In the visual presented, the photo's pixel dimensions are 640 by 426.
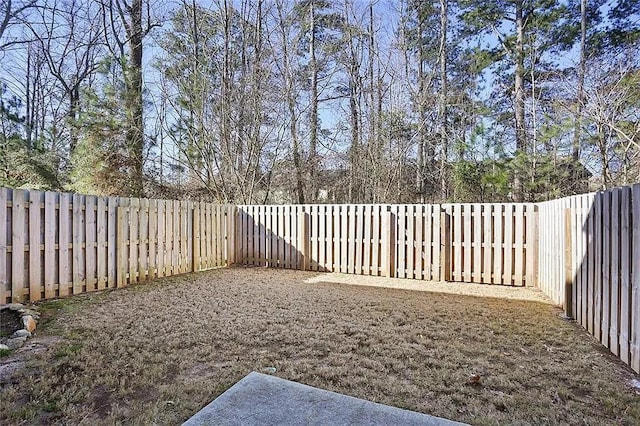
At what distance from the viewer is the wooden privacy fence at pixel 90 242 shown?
4066mm

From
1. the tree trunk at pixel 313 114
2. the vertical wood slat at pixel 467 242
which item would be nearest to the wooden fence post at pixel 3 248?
the vertical wood slat at pixel 467 242

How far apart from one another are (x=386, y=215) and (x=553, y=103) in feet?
17.6

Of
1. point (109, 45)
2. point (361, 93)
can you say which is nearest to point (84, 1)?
point (109, 45)

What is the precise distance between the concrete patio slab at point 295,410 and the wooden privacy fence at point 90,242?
384 centimetres

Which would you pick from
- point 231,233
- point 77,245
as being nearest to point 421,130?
point 231,233

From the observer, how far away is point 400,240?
6.38m

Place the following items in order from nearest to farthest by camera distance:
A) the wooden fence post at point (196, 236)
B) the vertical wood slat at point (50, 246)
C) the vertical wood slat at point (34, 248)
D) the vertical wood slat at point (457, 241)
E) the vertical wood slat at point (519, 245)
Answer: the vertical wood slat at point (34, 248)
the vertical wood slat at point (50, 246)
the vertical wood slat at point (519, 245)
the vertical wood slat at point (457, 241)
the wooden fence post at point (196, 236)

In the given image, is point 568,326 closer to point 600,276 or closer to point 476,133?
point 600,276

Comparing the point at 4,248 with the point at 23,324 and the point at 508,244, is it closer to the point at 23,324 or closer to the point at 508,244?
the point at 23,324

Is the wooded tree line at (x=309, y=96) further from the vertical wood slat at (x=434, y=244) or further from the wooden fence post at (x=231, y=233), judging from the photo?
the vertical wood slat at (x=434, y=244)

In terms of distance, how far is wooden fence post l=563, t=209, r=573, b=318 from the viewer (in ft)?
12.1

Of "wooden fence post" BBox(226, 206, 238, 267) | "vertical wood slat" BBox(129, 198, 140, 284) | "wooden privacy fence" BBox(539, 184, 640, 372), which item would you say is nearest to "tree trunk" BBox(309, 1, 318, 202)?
"wooden fence post" BBox(226, 206, 238, 267)

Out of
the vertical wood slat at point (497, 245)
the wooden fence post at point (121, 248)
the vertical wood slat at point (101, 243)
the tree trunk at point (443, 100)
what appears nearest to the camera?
the vertical wood slat at point (101, 243)

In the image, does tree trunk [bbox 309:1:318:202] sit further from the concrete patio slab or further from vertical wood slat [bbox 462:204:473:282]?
the concrete patio slab
